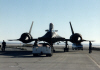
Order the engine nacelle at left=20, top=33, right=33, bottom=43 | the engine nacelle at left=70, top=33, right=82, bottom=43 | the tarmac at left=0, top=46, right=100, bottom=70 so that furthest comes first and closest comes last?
the engine nacelle at left=70, top=33, right=82, bottom=43 < the engine nacelle at left=20, top=33, right=33, bottom=43 < the tarmac at left=0, top=46, right=100, bottom=70

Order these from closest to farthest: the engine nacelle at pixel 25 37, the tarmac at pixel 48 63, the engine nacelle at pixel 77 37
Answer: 1. the tarmac at pixel 48 63
2. the engine nacelle at pixel 25 37
3. the engine nacelle at pixel 77 37

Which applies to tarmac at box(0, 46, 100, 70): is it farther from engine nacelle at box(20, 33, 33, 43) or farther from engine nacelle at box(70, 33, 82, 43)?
engine nacelle at box(70, 33, 82, 43)

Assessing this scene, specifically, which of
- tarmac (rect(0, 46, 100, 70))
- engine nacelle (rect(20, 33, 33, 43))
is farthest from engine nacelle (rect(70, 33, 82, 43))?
tarmac (rect(0, 46, 100, 70))

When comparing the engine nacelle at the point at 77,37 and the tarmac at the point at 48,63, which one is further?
the engine nacelle at the point at 77,37

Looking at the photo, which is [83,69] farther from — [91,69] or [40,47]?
[40,47]

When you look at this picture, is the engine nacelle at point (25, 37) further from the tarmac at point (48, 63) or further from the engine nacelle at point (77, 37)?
the tarmac at point (48, 63)

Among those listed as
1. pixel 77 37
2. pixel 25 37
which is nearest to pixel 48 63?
pixel 25 37

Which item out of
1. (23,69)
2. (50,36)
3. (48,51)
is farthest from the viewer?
(50,36)

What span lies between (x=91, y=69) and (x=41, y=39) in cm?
2146

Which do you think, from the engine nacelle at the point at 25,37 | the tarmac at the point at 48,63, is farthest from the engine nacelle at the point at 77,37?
the tarmac at the point at 48,63

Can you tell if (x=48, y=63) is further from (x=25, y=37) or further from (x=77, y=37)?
(x=77, y=37)

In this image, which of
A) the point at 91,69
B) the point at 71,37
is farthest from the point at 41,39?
the point at 91,69

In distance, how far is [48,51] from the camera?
23094 mm

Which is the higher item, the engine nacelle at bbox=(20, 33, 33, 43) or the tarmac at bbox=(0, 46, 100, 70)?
the engine nacelle at bbox=(20, 33, 33, 43)
